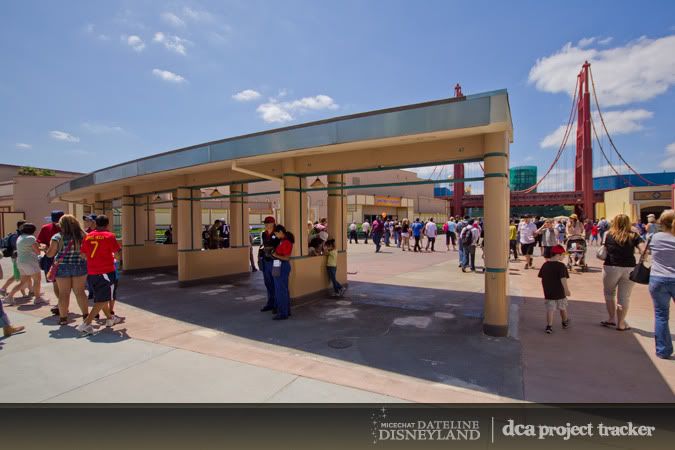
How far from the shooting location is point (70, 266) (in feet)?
18.1

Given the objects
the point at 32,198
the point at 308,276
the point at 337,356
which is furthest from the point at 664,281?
the point at 32,198

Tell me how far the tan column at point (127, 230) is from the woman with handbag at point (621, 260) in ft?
38.5

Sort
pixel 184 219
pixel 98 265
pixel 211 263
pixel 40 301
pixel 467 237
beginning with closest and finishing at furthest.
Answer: pixel 98 265, pixel 40 301, pixel 184 219, pixel 211 263, pixel 467 237

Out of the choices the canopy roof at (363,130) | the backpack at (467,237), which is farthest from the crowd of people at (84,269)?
the backpack at (467,237)

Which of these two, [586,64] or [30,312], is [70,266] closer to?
[30,312]

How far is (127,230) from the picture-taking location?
1123 cm

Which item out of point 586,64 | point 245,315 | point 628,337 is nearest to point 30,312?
point 245,315

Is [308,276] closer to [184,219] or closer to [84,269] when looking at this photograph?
[84,269]

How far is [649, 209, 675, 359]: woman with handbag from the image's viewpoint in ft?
13.6

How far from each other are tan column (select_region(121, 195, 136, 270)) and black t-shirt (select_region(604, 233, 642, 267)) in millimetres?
11752

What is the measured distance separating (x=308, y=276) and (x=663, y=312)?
17.4 ft

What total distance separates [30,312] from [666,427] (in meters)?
8.85

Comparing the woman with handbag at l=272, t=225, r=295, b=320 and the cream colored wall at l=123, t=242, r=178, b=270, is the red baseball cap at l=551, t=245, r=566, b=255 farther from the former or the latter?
the cream colored wall at l=123, t=242, r=178, b=270

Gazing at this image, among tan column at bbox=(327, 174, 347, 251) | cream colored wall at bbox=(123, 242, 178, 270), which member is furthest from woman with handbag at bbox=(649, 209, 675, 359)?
cream colored wall at bbox=(123, 242, 178, 270)
